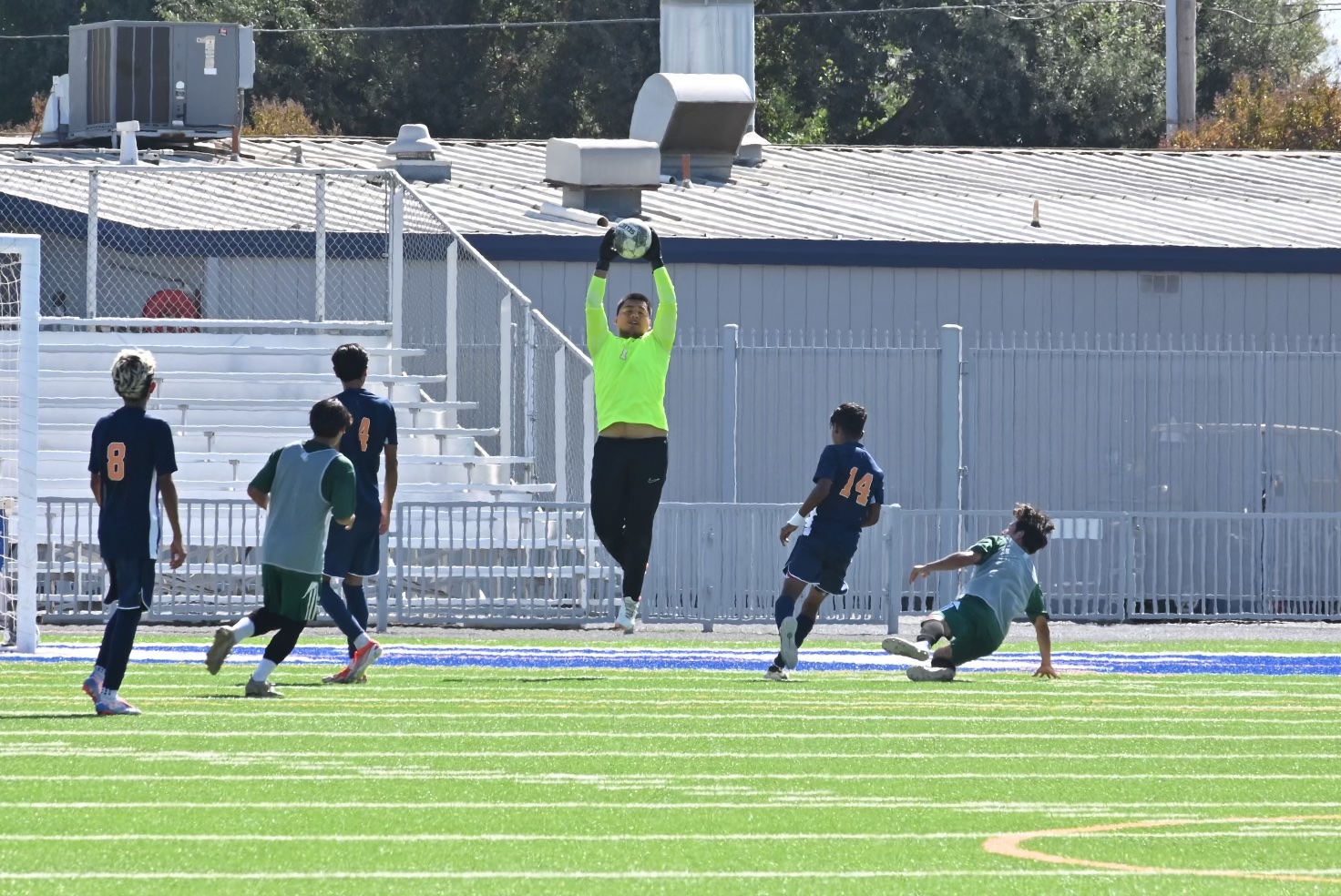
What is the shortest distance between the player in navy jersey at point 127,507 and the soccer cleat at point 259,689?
2.90 feet

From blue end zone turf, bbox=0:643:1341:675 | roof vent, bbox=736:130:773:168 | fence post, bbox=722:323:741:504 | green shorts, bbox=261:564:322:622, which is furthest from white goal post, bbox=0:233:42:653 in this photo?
roof vent, bbox=736:130:773:168

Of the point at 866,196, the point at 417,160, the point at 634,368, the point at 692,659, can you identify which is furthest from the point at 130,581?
the point at 866,196

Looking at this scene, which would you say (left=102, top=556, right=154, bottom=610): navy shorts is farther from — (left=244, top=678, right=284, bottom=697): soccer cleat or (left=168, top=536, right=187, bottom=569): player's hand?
(left=244, top=678, right=284, bottom=697): soccer cleat

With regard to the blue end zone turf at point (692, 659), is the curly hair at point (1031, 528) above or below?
above

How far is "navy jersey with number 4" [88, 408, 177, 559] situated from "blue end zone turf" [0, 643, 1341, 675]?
3.41 metres

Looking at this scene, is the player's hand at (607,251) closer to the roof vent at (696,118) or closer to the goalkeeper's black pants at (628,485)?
the goalkeeper's black pants at (628,485)

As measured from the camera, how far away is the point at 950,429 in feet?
66.5

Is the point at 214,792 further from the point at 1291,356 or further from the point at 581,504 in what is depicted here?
the point at 1291,356

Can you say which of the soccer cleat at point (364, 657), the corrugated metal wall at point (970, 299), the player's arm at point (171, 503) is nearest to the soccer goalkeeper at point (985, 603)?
the soccer cleat at point (364, 657)

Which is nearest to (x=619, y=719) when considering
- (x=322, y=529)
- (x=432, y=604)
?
(x=322, y=529)

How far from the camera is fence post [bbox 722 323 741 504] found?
20.6m

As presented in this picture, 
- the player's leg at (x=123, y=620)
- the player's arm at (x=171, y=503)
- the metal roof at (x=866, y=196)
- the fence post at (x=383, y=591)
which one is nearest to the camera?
the player's leg at (x=123, y=620)

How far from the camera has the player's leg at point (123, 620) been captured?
10.6m

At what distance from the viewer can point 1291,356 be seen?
21.7 m
